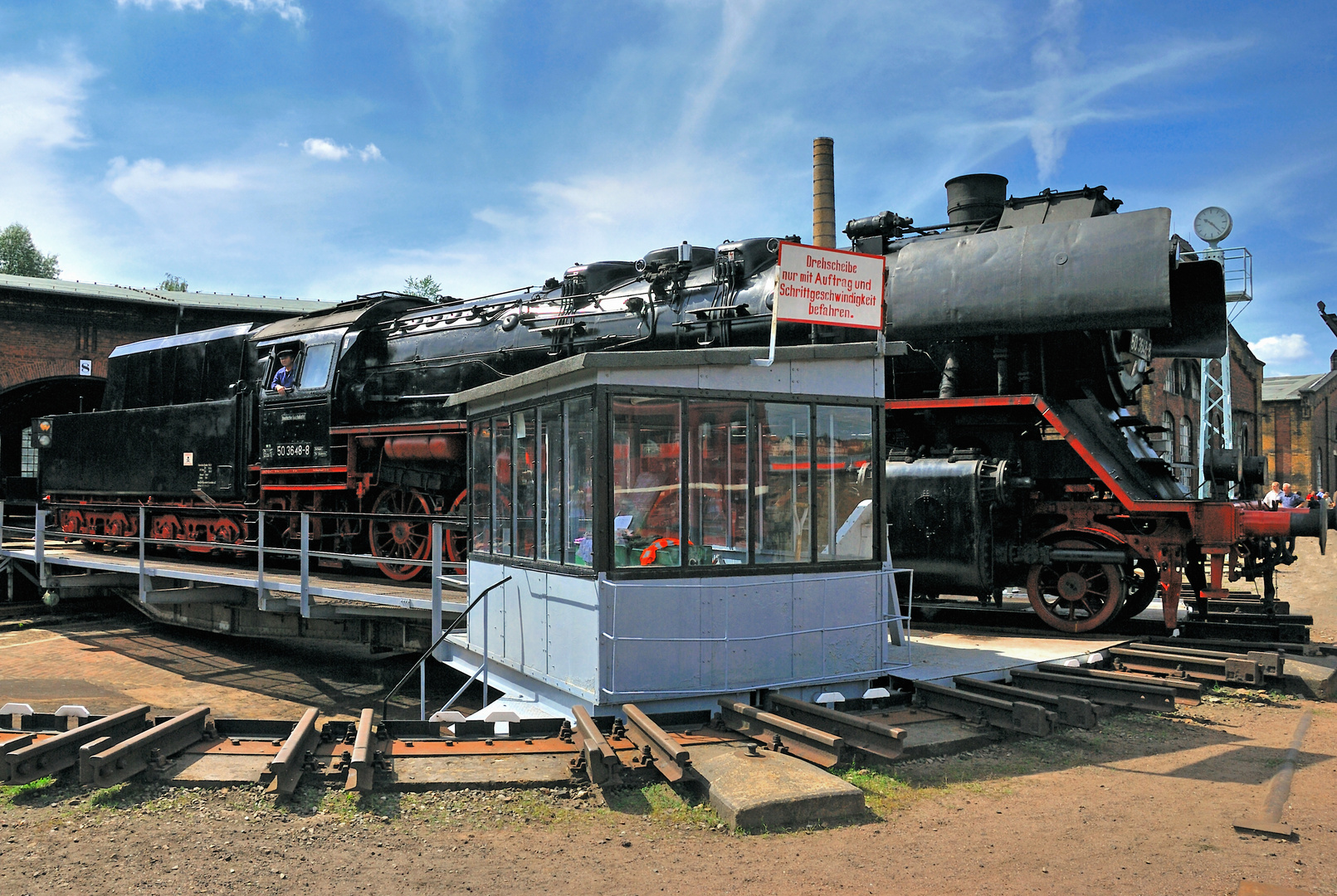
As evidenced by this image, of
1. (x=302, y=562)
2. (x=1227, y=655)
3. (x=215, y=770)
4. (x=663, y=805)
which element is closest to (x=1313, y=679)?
(x=1227, y=655)

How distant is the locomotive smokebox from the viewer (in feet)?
36.4

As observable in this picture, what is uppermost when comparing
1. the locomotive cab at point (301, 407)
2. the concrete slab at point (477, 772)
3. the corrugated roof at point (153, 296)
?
the corrugated roof at point (153, 296)

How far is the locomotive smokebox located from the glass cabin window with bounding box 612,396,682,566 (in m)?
6.05

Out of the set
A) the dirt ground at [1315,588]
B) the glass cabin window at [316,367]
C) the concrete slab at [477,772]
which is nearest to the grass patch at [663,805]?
the concrete slab at [477,772]

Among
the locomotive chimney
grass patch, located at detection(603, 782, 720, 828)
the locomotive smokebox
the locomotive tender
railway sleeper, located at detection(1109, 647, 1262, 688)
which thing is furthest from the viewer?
the locomotive chimney

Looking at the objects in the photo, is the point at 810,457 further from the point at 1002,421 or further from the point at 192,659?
the point at 192,659

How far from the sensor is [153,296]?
30453 mm

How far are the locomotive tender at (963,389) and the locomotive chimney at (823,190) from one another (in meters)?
9.76

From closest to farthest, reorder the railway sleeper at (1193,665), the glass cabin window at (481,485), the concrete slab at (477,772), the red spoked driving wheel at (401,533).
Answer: the concrete slab at (477,772) → the railway sleeper at (1193,665) → the glass cabin window at (481,485) → the red spoked driving wheel at (401,533)

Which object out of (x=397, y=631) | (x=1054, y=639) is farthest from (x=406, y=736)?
(x=1054, y=639)

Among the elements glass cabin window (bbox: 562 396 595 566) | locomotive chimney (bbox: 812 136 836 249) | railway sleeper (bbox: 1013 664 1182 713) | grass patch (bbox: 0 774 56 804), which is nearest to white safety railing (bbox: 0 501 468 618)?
glass cabin window (bbox: 562 396 595 566)

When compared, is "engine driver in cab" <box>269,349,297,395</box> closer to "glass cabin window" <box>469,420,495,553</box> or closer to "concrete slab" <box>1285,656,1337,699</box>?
"glass cabin window" <box>469,420,495,553</box>

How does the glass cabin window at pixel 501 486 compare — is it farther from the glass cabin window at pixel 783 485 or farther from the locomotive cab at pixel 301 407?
the locomotive cab at pixel 301 407

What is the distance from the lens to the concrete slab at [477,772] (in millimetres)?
5730
